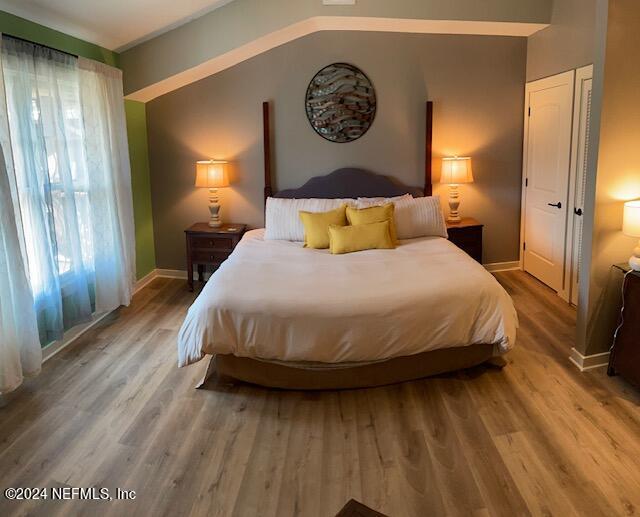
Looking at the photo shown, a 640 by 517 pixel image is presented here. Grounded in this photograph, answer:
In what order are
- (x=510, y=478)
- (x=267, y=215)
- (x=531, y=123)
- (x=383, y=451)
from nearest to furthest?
1. (x=510, y=478)
2. (x=383, y=451)
3. (x=267, y=215)
4. (x=531, y=123)

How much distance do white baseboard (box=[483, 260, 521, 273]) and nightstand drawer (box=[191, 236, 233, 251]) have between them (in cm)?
277

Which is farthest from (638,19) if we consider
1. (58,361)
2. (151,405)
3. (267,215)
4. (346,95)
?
(58,361)

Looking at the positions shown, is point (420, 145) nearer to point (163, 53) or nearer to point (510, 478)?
point (163, 53)

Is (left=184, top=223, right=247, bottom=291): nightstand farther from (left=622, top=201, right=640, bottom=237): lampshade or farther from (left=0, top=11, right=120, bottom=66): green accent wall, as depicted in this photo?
(left=622, top=201, right=640, bottom=237): lampshade

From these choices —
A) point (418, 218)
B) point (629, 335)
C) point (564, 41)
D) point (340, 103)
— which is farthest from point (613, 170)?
point (340, 103)

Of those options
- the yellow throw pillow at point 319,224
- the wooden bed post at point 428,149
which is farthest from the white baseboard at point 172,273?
the wooden bed post at point 428,149

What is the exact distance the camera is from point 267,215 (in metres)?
4.54

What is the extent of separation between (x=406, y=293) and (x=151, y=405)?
1.65 m

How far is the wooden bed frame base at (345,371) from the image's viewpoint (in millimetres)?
2898

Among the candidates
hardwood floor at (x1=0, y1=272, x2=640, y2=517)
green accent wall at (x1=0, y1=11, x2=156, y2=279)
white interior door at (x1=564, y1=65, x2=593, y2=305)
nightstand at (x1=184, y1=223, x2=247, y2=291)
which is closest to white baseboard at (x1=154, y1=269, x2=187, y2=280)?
green accent wall at (x1=0, y1=11, x2=156, y2=279)

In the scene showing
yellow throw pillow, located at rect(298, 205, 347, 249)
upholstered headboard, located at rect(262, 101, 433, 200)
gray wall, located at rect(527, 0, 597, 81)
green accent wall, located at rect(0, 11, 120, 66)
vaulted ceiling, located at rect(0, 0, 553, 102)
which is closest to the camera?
green accent wall, located at rect(0, 11, 120, 66)

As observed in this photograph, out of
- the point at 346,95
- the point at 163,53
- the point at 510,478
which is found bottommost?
the point at 510,478

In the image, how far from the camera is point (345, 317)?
2.75 meters

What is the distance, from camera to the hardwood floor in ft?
6.93
